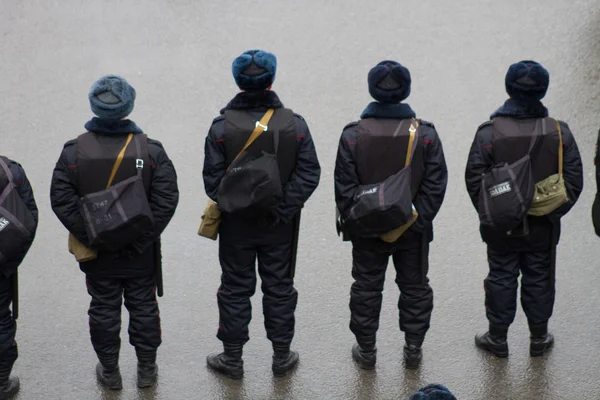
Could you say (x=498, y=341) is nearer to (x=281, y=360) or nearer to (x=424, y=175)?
(x=424, y=175)

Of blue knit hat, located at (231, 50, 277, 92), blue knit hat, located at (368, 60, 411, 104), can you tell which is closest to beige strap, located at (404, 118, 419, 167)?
blue knit hat, located at (368, 60, 411, 104)

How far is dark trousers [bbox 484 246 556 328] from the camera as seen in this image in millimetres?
6602

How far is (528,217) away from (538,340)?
816mm

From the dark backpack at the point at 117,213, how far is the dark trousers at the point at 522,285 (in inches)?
85.9

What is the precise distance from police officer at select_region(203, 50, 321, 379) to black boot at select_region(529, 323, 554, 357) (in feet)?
4.91

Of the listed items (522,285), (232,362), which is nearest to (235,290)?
(232,362)

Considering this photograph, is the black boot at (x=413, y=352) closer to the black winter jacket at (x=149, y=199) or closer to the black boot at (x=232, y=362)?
the black boot at (x=232, y=362)

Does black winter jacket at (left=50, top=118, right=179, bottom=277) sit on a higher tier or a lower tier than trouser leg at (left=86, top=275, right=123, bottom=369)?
higher

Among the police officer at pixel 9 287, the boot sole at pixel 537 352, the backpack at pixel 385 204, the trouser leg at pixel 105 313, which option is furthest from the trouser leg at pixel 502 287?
the police officer at pixel 9 287

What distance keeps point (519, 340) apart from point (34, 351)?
3.12 m

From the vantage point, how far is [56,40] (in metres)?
10.5

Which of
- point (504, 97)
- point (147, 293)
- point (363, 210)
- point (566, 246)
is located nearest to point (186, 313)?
point (147, 293)

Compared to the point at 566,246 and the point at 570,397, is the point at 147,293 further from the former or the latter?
the point at 566,246

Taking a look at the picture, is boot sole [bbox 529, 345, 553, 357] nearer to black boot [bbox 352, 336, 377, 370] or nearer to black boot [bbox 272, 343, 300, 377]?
black boot [bbox 352, 336, 377, 370]
